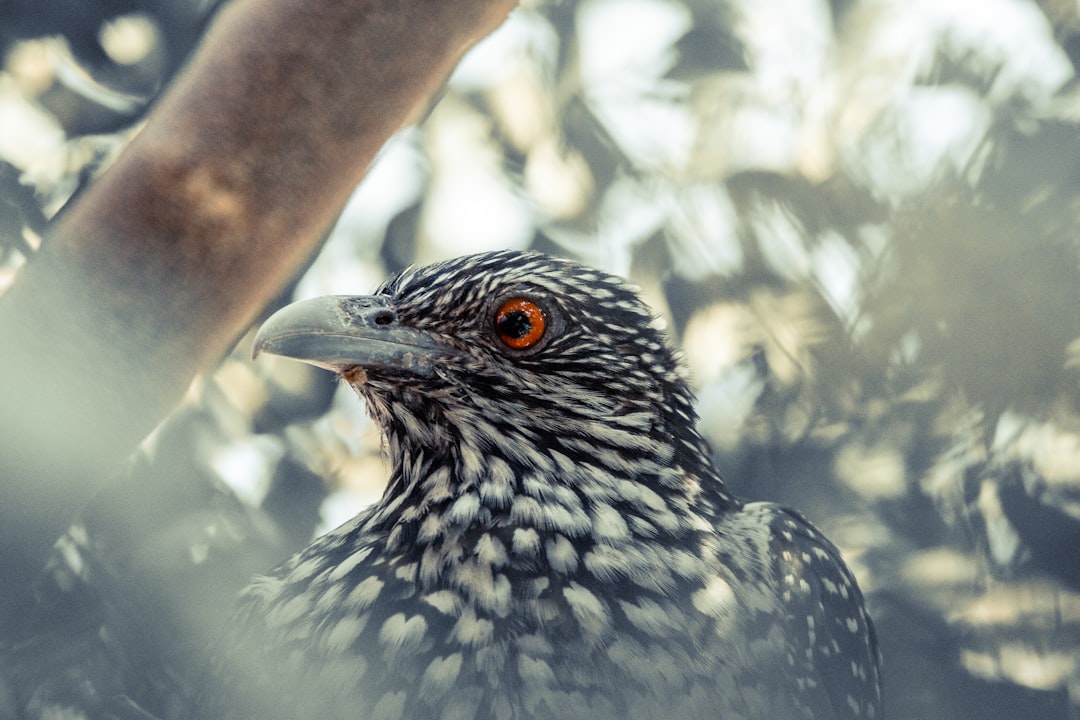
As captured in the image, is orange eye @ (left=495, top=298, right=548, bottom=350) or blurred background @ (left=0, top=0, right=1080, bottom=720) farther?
blurred background @ (left=0, top=0, right=1080, bottom=720)

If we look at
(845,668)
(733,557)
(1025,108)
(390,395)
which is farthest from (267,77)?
(1025,108)

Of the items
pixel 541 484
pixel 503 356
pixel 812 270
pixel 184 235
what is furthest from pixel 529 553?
pixel 812 270

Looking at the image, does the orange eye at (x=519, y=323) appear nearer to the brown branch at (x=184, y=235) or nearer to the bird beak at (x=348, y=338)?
the bird beak at (x=348, y=338)

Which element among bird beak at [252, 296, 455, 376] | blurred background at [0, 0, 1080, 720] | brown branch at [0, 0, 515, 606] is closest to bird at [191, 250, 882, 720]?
bird beak at [252, 296, 455, 376]

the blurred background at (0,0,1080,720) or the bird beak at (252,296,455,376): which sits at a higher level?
the bird beak at (252,296,455,376)

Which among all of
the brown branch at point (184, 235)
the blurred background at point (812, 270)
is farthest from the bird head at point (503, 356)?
the blurred background at point (812, 270)

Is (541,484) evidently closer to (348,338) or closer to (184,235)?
(348,338)

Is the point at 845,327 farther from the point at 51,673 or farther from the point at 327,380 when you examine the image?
the point at 51,673

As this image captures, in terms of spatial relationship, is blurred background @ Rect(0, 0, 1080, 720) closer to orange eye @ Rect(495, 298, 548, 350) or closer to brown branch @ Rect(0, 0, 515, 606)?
brown branch @ Rect(0, 0, 515, 606)
